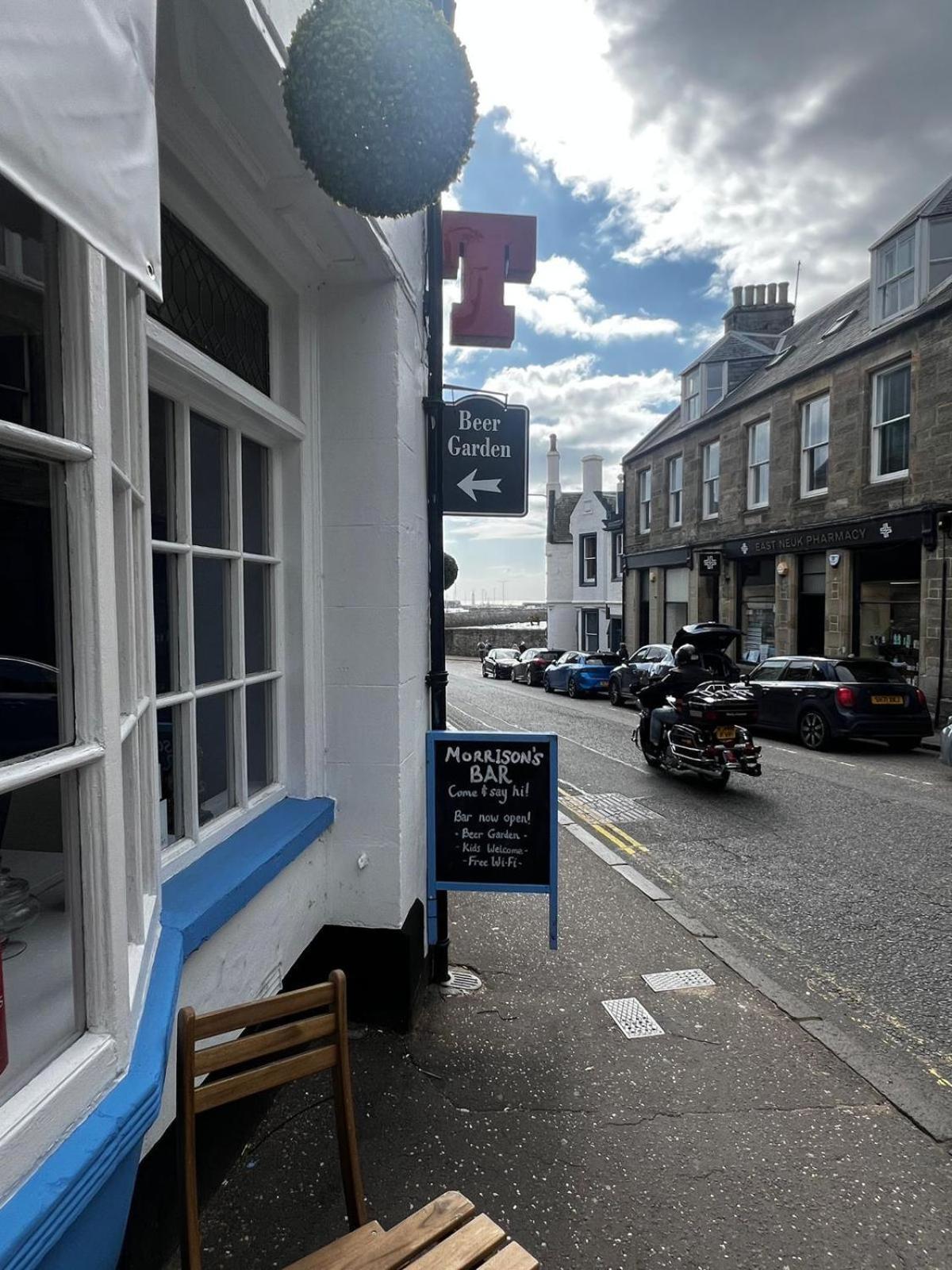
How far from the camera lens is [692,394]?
2180 cm

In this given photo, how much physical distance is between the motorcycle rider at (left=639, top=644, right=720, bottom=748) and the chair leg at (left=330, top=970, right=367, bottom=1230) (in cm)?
736

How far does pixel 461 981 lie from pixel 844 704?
8.85 metres

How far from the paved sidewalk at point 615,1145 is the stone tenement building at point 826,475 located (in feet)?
37.0

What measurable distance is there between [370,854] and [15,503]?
8.12 feet

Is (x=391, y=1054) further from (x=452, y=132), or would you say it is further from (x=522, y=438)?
(x=452, y=132)

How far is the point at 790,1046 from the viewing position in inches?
132

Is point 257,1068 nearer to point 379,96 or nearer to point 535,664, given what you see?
point 379,96

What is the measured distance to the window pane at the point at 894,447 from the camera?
13680 millimetres

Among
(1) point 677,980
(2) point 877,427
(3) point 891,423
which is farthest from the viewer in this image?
(2) point 877,427

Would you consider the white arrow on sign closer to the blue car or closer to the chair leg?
the chair leg

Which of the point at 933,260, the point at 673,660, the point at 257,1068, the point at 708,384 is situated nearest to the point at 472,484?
the point at 257,1068

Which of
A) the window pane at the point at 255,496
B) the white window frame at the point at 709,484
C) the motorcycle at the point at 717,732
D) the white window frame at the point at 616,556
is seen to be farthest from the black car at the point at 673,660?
the white window frame at the point at 616,556

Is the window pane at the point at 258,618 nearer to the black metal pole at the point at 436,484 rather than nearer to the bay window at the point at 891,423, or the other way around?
the black metal pole at the point at 436,484

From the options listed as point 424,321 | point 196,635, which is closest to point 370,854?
point 196,635
